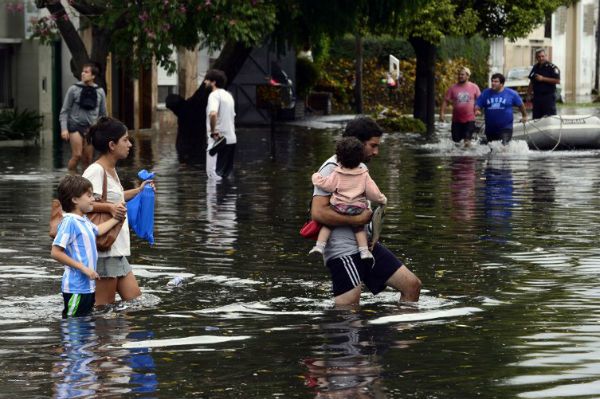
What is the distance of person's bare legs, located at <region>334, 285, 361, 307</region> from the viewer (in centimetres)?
1042

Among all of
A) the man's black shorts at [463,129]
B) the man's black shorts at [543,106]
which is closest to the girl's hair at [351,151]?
the man's black shorts at [463,129]

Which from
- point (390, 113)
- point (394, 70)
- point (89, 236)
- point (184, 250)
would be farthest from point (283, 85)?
point (89, 236)

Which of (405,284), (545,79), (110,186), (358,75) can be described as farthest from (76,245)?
(358,75)

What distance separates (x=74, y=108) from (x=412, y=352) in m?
13.8

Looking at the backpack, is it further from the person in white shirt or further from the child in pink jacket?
the child in pink jacket

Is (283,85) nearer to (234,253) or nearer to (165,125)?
(165,125)

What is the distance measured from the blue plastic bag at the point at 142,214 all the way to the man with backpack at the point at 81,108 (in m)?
10.9

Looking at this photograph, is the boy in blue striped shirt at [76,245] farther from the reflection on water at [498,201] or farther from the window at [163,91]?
the window at [163,91]

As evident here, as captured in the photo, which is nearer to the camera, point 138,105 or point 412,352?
point 412,352

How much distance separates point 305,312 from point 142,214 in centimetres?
116

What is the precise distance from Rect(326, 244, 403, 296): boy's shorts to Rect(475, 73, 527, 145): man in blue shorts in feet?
55.3

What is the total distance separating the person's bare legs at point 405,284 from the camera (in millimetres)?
10500

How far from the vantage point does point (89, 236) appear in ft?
32.2

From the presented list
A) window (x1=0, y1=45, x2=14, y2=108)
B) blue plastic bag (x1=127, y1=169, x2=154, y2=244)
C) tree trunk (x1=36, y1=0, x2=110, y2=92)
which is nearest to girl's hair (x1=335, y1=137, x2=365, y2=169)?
blue plastic bag (x1=127, y1=169, x2=154, y2=244)
